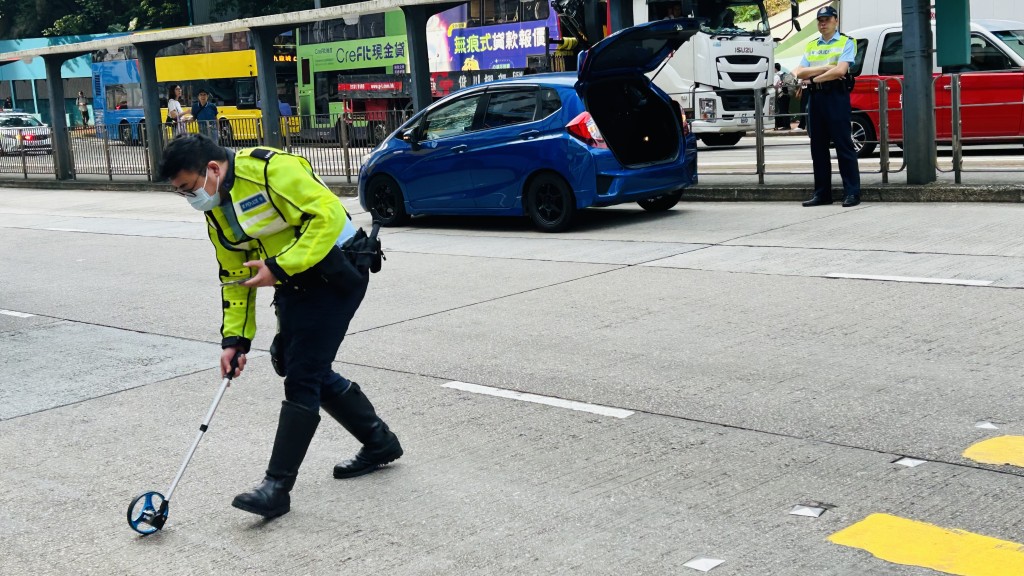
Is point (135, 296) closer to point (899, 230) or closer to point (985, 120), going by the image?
point (899, 230)

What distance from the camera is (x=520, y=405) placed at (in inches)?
243

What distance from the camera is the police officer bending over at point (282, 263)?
449cm

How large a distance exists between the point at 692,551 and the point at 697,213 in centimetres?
977

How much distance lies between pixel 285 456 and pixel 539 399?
185cm

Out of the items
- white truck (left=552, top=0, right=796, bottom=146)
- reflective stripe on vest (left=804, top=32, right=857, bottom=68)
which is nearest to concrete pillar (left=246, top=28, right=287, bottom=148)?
white truck (left=552, top=0, right=796, bottom=146)

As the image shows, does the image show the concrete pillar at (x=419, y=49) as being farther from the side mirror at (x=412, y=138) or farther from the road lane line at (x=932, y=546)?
the road lane line at (x=932, y=546)

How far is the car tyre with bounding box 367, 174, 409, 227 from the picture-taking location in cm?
1444

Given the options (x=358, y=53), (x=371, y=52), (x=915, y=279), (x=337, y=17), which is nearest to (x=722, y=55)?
(x=337, y=17)

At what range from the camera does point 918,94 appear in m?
12.9

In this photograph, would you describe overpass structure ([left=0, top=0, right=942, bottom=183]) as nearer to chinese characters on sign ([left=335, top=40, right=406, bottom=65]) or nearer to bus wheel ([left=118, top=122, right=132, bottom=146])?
bus wheel ([left=118, top=122, right=132, bottom=146])

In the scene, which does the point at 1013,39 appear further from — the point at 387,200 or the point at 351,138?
the point at 351,138

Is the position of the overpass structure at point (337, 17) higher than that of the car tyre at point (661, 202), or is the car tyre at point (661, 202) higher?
the overpass structure at point (337, 17)

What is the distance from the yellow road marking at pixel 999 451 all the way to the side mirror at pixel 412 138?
9.58 m

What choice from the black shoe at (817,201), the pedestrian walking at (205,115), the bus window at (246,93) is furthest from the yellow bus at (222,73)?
the black shoe at (817,201)
